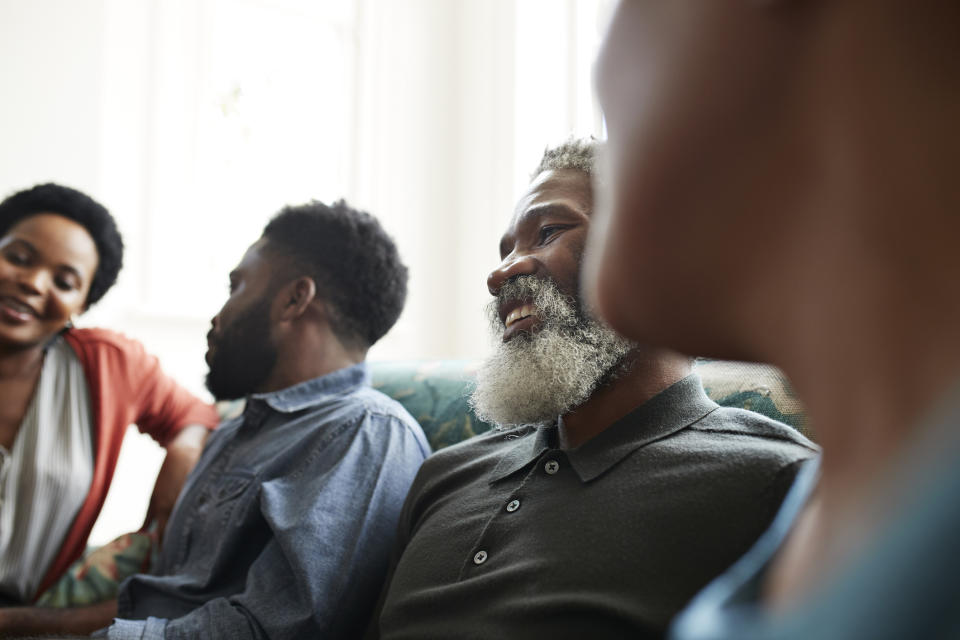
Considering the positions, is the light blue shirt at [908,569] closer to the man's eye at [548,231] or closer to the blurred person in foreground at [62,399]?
the man's eye at [548,231]

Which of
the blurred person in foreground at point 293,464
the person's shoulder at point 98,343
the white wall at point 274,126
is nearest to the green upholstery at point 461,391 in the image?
the blurred person in foreground at point 293,464

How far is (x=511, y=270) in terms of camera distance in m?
1.10

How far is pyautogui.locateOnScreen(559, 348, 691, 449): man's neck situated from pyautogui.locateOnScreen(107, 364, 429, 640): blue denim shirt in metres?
0.41

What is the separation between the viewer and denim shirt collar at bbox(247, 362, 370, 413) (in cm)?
154

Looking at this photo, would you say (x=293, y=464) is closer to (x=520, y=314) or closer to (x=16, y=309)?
(x=520, y=314)

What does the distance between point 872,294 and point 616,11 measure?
0.71 ft

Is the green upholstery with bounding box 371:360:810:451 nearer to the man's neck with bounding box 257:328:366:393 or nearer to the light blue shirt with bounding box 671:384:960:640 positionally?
the man's neck with bounding box 257:328:366:393

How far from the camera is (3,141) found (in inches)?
116

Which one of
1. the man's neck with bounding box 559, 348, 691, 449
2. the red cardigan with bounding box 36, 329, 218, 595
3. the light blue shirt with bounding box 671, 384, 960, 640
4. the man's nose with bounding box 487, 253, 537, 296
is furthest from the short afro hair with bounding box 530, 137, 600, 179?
the red cardigan with bounding box 36, 329, 218, 595

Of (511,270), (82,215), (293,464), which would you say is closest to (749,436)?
(511,270)

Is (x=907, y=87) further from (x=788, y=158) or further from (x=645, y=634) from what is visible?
(x=645, y=634)

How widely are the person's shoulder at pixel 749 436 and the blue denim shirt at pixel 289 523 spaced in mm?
568

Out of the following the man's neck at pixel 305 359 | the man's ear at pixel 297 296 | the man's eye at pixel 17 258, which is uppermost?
the man's eye at pixel 17 258

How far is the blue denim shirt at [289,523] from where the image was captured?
115 cm
